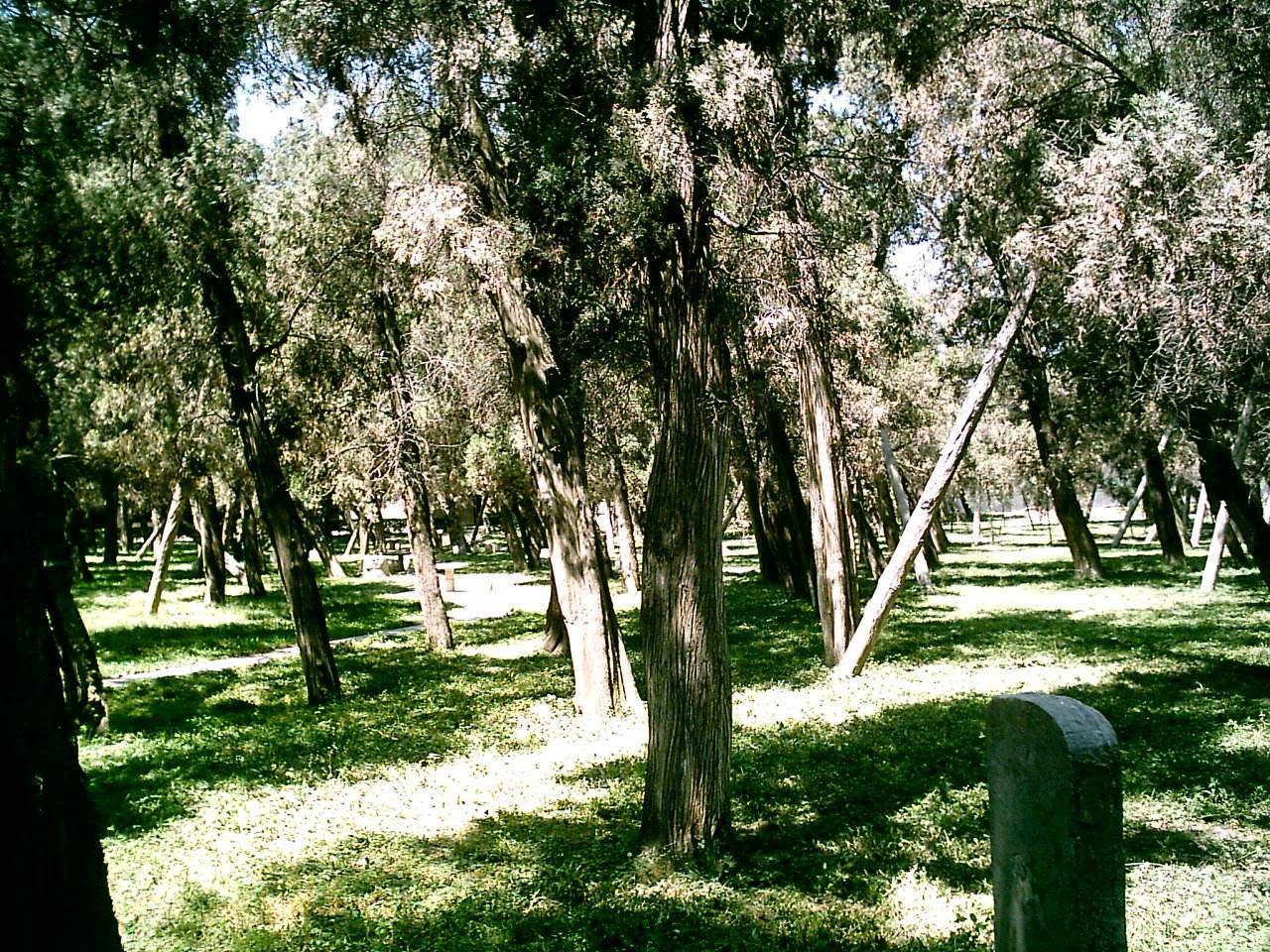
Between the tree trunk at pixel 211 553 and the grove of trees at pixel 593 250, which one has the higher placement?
the grove of trees at pixel 593 250

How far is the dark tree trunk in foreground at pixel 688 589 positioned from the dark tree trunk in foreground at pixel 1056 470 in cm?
2118

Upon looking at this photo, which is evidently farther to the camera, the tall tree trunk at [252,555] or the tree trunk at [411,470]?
the tall tree trunk at [252,555]

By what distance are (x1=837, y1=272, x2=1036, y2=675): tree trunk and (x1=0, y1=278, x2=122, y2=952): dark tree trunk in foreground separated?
35.0 ft

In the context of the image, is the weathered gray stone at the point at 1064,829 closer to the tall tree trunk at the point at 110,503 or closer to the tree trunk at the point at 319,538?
the tree trunk at the point at 319,538

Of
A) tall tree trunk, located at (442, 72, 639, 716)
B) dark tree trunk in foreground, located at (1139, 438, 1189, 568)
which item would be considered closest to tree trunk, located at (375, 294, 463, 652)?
tall tree trunk, located at (442, 72, 639, 716)

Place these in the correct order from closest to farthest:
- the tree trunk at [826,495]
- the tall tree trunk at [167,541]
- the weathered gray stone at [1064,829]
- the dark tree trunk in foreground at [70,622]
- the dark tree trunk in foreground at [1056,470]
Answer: the weathered gray stone at [1064,829]
the dark tree trunk in foreground at [70,622]
the tree trunk at [826,495]
the tall tree trunk at [167,541]
the dark tree trunk in foreground at [1056,470]

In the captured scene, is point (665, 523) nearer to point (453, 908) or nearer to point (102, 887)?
point (453, 908)

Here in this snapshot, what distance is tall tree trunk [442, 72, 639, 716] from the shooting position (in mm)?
10766

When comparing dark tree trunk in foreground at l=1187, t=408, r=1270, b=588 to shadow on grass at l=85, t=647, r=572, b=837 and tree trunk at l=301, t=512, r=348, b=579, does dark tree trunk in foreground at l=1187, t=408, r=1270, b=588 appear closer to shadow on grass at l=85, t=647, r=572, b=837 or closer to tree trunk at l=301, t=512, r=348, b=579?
shadow on grass at l=85, t=647, r=572, b=837

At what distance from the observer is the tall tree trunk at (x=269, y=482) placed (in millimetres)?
13031

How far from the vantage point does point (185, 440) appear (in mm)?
20531

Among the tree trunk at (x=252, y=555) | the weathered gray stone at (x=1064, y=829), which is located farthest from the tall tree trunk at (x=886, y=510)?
the weathered gray stone at (x=1064, y=829)

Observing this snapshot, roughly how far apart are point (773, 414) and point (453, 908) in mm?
13898

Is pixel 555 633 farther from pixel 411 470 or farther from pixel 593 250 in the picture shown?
pixel 593 250
